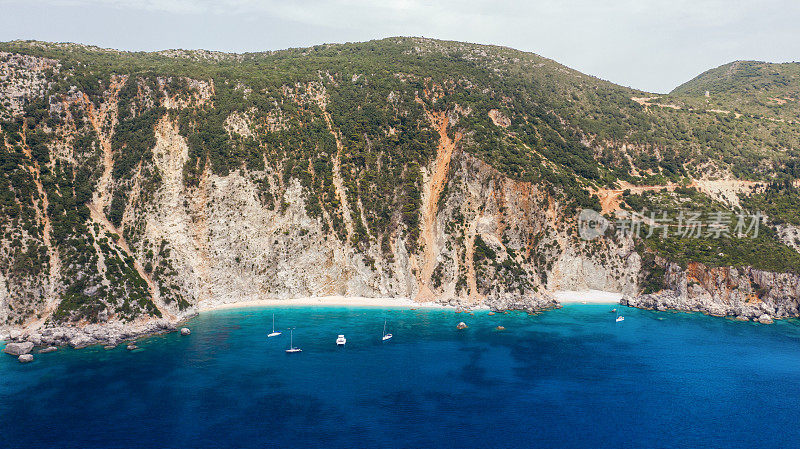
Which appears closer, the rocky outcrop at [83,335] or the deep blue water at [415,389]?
the deep blue water at [415,389]

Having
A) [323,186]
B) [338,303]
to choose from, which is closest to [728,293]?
[338,303]

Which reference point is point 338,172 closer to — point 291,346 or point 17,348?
point 291,346

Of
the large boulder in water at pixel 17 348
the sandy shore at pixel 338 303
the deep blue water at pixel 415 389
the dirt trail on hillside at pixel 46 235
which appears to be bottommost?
the deep blue water at pixel 415 389

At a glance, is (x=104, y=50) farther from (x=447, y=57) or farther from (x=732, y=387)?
(x=732, y=387)

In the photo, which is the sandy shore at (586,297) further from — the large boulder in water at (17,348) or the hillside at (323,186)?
the large boulder in water at (17,348)

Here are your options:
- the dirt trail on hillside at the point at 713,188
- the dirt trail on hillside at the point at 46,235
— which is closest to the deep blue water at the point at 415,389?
the dirt trail on hillside at the point at 46,235
